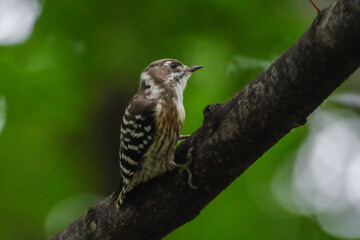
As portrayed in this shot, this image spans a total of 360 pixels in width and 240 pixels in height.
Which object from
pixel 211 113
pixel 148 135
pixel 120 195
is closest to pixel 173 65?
pixel 148 135

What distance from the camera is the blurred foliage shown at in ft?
13.0

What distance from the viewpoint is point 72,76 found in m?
4.39

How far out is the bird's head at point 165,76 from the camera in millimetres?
4586

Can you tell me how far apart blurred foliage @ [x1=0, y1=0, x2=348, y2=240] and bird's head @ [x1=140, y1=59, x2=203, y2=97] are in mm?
99

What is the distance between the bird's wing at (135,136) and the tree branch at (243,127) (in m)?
0.36

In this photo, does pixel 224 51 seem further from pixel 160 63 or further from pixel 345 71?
pixel 345 71

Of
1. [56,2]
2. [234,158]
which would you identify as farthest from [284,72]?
[56,2]

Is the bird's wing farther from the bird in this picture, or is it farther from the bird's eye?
the bird's eye

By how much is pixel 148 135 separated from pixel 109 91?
2.57ft

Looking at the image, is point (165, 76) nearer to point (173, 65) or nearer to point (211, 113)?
point (173, 65)

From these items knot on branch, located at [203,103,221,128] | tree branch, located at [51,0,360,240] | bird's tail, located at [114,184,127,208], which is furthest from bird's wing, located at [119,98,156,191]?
knot on branch, located at [203,103,221,128]

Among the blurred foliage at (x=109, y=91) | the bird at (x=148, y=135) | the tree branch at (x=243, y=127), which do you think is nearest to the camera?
the tree branch at (x=243, y=127)

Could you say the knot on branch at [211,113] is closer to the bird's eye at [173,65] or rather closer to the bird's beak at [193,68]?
the bird's beak at [193,68]

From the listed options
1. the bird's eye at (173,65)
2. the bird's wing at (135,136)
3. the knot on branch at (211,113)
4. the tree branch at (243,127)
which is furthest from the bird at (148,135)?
the knot on branch at (211,113)
